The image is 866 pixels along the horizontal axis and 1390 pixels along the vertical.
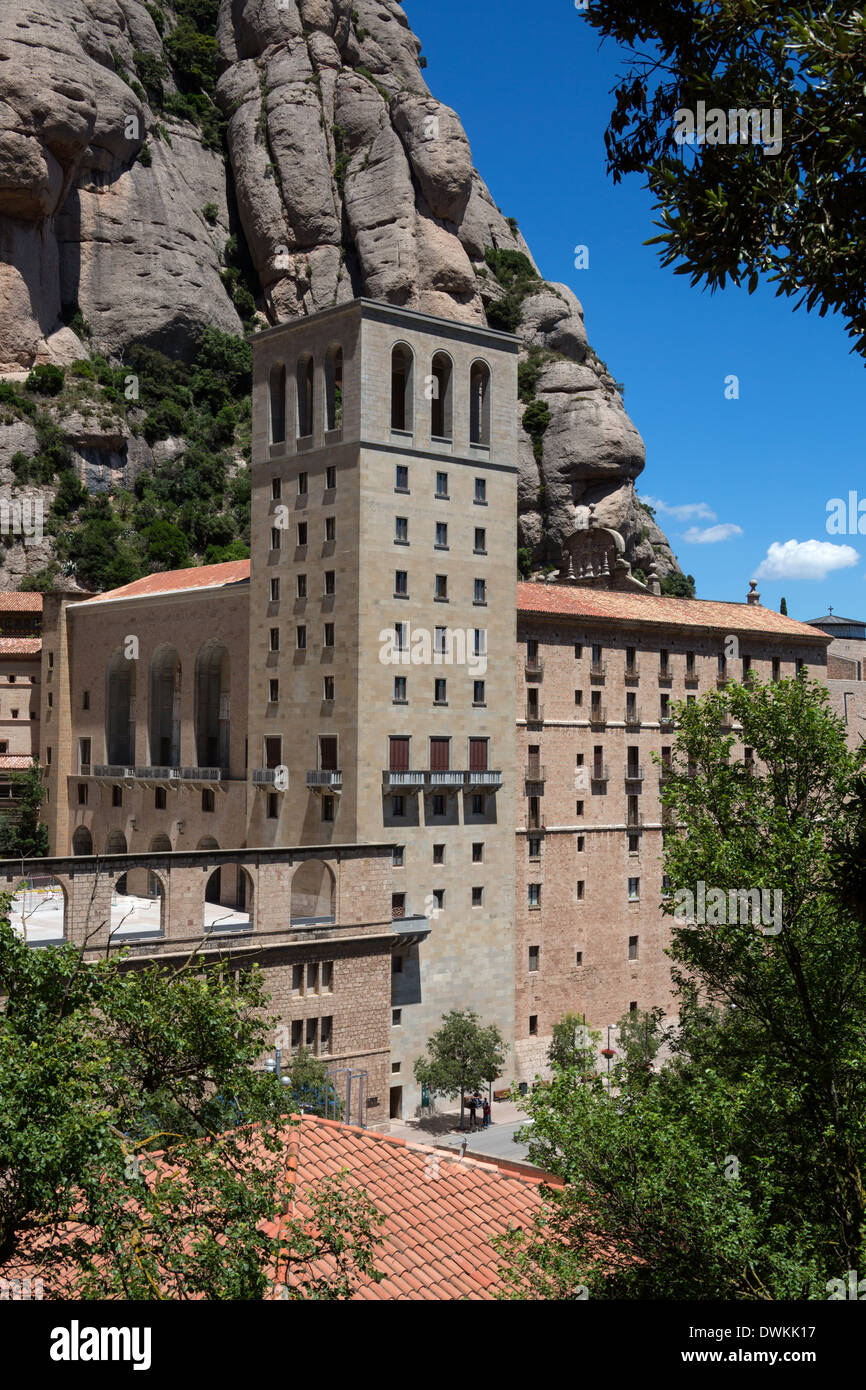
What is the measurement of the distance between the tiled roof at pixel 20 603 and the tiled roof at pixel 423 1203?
6256 cm

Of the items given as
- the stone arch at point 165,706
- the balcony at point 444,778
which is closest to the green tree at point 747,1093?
the balcony at point 444,778

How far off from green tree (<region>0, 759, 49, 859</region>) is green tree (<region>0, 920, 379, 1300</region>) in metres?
56.5

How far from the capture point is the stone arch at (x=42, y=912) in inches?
1599

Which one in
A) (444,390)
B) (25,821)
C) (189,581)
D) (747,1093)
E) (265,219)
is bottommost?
(747,1093)

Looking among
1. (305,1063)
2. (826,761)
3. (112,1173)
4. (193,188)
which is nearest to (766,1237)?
(112,1173)

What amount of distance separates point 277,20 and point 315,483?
81652 millimetres

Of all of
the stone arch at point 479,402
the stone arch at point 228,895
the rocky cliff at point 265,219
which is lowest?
the stone arch at point 228,895

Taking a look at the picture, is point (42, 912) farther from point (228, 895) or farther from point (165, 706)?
point (165, 706)

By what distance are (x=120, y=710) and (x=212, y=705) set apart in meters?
8.59

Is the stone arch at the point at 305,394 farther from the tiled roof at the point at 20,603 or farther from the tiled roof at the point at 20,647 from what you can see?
the tiled roof at the point at 20,603

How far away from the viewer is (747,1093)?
17344 mm

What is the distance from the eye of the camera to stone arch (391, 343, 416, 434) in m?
54.4

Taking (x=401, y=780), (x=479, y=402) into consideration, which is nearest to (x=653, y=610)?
(x=479, y=402)

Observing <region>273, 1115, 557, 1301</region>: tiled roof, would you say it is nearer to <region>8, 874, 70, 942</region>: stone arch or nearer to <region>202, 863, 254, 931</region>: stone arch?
<region>8, 874, 70, 942</region>: stone arch
